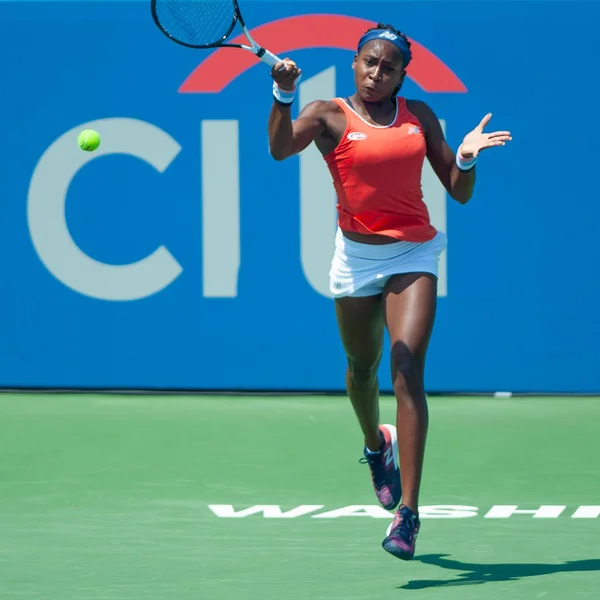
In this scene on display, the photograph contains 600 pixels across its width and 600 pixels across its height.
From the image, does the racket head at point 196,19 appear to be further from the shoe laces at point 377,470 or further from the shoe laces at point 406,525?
the shoe laces at point 406,525

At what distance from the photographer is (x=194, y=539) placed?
536 centimetres

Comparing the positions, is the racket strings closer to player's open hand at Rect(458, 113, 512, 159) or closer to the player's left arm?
the player's left arm

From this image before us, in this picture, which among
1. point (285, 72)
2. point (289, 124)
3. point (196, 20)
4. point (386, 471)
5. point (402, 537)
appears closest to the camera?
point (402, 537)

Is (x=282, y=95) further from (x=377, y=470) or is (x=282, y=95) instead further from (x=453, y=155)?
(x=377, y=470)

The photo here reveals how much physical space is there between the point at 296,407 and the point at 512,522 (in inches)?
114

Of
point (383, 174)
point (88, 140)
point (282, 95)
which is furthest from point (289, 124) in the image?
point (88, 140)

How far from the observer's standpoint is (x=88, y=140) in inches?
324

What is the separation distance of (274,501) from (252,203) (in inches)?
112

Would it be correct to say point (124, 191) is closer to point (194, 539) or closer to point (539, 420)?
point (539, 420)

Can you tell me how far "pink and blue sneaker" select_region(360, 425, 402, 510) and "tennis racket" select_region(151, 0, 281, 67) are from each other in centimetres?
163

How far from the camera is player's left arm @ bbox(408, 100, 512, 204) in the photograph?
525cm

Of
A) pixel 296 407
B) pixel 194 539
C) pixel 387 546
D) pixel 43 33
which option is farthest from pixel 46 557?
pixel 43 33

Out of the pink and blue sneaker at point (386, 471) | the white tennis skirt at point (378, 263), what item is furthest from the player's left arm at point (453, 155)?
the pink and blue sneaker at point (386, 471)

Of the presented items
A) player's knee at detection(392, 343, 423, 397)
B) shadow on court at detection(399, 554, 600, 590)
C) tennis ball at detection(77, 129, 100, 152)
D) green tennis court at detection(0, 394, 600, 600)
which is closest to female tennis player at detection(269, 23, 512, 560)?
player's knee at detection(392, 343, 423, 397)
